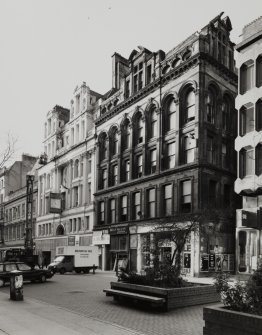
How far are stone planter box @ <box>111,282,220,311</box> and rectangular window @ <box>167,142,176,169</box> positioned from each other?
993 inches

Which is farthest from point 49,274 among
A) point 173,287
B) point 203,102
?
point 203,102

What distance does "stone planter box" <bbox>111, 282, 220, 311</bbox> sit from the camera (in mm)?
14516

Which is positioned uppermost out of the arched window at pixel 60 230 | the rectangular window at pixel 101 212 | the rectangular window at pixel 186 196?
the rectangular window at pixel 186 196

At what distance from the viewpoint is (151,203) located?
141ft

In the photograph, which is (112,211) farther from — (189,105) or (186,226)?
(186,226)

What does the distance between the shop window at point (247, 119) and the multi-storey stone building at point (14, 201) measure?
4645 centimetres

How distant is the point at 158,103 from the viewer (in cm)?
4334

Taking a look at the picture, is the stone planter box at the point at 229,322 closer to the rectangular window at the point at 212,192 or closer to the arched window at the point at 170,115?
the rectangular window at the point at 212,192

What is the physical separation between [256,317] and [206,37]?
34543 mm

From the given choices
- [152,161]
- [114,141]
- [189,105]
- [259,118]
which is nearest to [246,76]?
[259,118]

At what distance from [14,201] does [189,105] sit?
2028 inches

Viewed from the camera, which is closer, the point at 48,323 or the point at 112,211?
the point at 48,323

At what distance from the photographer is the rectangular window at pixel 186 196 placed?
38.3 metres

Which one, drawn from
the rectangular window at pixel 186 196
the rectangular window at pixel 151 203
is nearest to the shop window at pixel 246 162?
the rectangular window at pixel 186 196
